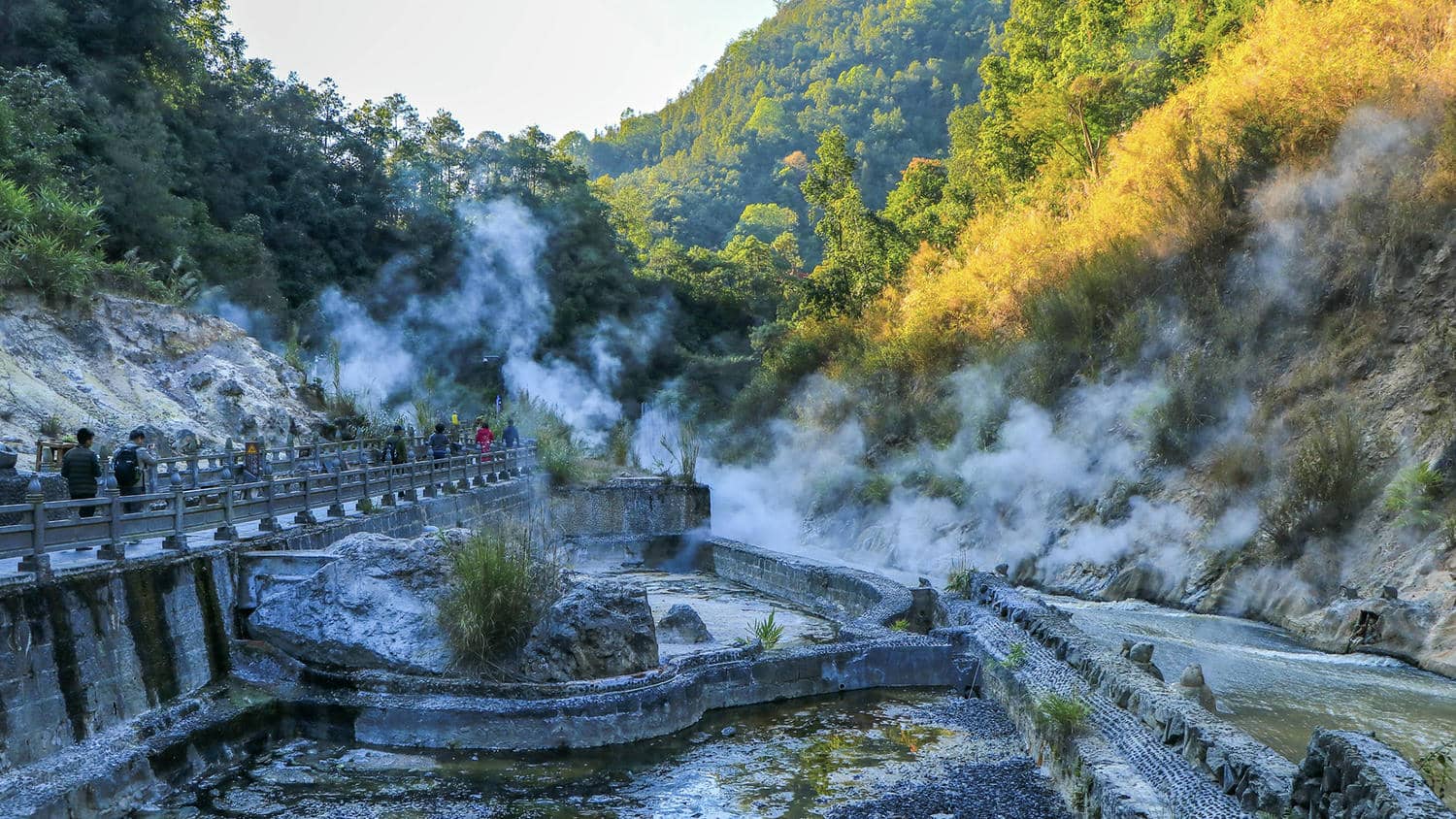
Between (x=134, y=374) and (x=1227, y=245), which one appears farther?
(x=134, y=374)

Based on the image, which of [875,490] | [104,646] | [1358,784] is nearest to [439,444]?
[875,490]

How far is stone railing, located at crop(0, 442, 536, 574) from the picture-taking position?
775 centimetres

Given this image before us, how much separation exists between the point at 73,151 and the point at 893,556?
19.8 m

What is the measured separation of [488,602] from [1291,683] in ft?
23.7

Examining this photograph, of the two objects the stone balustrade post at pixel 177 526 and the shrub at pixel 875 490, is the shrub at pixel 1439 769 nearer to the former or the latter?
the stone balustrade post at pixel 177 526

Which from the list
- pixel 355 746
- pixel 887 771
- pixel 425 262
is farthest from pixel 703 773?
pixel 425 262

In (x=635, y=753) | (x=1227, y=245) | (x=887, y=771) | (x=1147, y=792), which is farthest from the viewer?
(x=1227, y=245)

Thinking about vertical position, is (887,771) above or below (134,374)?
below

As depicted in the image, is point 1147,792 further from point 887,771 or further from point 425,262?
point 425,262

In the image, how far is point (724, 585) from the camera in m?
17.5

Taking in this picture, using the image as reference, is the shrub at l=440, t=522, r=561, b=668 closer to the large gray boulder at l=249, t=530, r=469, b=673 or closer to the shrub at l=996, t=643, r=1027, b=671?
the large gray boulder at l=249, t=530, r=469, b=673

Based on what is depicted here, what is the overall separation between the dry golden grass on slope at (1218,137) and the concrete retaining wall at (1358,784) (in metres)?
11.8

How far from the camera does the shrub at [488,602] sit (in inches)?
368

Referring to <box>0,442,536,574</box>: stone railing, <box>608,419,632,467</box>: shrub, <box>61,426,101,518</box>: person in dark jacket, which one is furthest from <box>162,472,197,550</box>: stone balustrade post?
<box>608,419,632,467</box>: shrub
